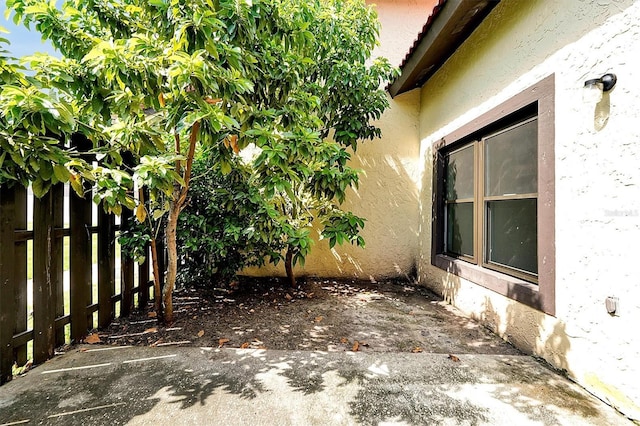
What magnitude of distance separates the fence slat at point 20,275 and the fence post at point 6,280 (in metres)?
0.04

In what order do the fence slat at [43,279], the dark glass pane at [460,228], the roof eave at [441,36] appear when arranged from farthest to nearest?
the dark glass pane at [460,228] → the roof eave at [441,36] → the fence slat at [43,279]

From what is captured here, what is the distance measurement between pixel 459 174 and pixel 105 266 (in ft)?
15.4

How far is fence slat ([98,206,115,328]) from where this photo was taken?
314 cm

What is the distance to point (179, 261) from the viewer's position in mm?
4434

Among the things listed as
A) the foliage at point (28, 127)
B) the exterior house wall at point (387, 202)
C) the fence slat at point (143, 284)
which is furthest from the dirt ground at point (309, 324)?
the foliage at point (28, 127)

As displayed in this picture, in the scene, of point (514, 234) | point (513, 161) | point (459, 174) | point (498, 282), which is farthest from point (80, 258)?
point (459, 174)

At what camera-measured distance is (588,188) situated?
2248 millimetres

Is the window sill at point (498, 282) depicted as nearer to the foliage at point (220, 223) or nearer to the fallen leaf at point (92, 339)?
the foliage at point (220, 223)

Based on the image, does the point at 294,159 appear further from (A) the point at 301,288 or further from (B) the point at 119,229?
(A) the point at 301,288

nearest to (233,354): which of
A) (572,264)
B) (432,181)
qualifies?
(572,264)

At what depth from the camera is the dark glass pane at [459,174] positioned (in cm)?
410

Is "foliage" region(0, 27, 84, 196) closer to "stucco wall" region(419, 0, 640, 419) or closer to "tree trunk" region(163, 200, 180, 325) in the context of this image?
"tree trunk" region(163, 200, 180, 325)

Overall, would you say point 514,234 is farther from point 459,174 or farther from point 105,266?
point 105,266

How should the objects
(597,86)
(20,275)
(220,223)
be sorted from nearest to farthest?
1. (597,86)
2. (20,275)
3. (220,223)
